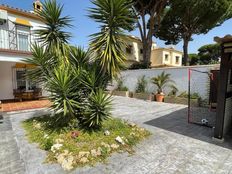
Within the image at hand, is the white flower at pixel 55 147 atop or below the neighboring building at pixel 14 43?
below

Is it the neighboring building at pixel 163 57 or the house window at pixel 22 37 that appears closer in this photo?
the house window at pixel 22 37

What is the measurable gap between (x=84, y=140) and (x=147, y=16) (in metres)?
19.0

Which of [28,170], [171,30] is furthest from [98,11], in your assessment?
[171,30]

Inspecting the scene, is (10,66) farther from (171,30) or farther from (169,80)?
(171,30)

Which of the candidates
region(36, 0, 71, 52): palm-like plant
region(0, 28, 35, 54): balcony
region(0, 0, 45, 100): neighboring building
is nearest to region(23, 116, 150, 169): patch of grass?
region(36, 0, 71, 52): palm-like plant

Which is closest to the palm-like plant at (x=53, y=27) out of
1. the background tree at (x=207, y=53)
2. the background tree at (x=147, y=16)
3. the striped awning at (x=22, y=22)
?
the striped awning at (x=22, y=22)

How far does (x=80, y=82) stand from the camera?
21.1ft

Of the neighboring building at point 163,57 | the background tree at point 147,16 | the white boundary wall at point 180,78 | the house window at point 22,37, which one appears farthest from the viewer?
the neighboring building at point 163,57

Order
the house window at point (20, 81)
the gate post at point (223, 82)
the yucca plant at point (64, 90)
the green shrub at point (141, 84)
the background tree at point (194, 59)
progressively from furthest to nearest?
1. the background tree at point (194, 59)
2. the green shrub at point (141, 84)
3. the house window at point (20, 81)
4. the yucca plant at point (64, 90)
5. the gate post at point (223, 82)

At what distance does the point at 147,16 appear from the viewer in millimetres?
21359

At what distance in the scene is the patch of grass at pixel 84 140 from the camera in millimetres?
4902

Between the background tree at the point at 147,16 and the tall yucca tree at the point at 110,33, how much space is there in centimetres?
1336

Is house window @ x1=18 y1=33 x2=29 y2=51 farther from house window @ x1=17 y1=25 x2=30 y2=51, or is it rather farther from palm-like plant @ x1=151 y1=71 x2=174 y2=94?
palm-like plant @ x1=151 y1=71 x2=174 y2=94

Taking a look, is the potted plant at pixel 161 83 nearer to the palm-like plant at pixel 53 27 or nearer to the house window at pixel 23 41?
→ the palm-like plant at pixel 53 27
